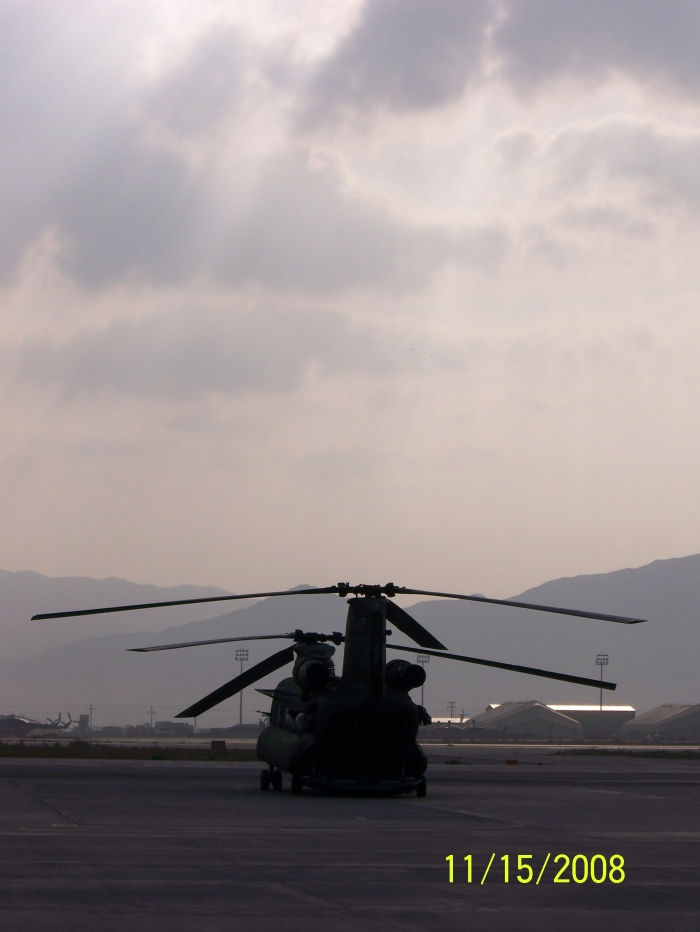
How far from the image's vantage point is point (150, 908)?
13.5 meters

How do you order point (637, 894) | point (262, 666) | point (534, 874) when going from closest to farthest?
point (637, 894)
point (534, 874)
point (262, 666)

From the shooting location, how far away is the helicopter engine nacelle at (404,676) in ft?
101

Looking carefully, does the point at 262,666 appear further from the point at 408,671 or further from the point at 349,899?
the point at 349,899

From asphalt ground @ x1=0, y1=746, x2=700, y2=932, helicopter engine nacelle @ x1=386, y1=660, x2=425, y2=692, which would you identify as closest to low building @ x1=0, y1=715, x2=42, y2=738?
asphalt ground @ x1=0, y1=746, x2=700, y2=932

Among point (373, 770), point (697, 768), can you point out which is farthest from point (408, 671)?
point (697, 768)

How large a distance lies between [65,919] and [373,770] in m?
18.6

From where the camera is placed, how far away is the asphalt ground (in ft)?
43.4

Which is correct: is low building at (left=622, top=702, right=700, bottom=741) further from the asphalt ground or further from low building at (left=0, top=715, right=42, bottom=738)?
the asphalt ground

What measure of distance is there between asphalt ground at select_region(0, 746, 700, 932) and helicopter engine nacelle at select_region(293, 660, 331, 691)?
286cm

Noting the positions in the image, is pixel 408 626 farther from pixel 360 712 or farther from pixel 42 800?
pixel 42 800

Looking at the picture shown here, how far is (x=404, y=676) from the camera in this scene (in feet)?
101

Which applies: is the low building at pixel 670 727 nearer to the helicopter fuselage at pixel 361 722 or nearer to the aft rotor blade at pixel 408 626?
the aft rotor blade at pixel 408 626

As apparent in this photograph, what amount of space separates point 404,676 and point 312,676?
94.3 inches
